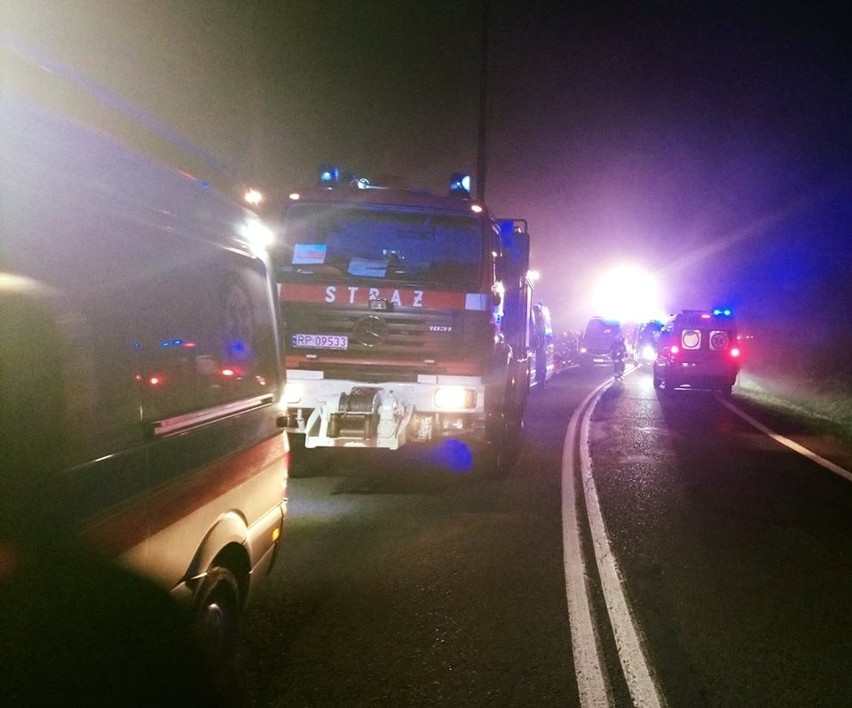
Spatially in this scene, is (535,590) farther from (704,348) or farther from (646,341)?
(646,341)

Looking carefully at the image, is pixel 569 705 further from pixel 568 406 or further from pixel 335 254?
pixel 568 406

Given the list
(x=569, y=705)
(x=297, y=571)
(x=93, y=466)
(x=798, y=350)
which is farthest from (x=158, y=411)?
(x=798, y=350)

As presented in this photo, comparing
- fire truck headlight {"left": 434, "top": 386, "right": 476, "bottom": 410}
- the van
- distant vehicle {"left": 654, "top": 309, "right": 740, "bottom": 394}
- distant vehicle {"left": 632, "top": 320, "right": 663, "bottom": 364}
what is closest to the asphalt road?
the van

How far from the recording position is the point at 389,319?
28.3 feet

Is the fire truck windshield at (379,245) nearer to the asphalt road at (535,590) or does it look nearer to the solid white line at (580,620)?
the asphalt road at (535,590)

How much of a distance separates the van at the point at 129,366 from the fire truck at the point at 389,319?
4020 mm

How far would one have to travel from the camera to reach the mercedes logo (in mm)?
8633

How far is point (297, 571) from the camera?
568 cm

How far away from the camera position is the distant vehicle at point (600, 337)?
40.5 metres

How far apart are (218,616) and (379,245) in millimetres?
5792

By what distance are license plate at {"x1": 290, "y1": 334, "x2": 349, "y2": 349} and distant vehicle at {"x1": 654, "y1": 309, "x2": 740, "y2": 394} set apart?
→ 1596 centimetres

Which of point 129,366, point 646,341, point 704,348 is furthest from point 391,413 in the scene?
point 646,341

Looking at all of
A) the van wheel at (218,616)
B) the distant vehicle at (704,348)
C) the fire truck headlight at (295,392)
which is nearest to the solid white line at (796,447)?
the distant vehicle at (704,348)

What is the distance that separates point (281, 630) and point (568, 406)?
14637mm
